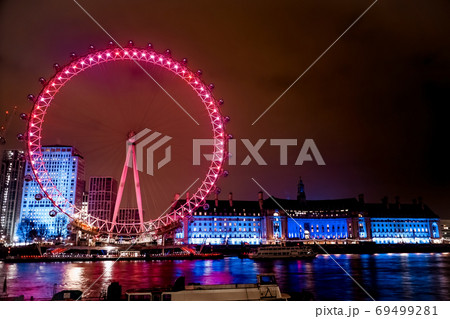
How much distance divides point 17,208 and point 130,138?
107 m

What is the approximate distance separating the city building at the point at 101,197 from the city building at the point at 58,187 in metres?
15.2

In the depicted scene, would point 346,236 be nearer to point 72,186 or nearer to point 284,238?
point 284,238

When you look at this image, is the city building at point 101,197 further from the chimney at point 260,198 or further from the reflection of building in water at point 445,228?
the reflection of building in water at point 445,228

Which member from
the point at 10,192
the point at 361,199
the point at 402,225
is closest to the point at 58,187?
the point at 10,192

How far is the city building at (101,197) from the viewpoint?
151m

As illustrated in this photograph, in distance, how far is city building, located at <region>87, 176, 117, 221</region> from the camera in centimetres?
15112

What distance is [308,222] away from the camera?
355 ft

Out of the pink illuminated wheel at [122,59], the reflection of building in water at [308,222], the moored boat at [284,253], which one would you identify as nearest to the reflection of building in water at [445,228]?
the reflection of building in water at [308,222]

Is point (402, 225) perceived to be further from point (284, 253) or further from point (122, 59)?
point (122, 59)

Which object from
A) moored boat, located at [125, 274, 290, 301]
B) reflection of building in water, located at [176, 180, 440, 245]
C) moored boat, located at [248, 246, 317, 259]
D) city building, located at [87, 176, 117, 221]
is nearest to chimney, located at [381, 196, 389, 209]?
reflection of building in water, located at [176, 180, 440, 245]

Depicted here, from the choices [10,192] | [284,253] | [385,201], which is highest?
[10,192]

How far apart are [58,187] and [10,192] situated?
45.2 ft
